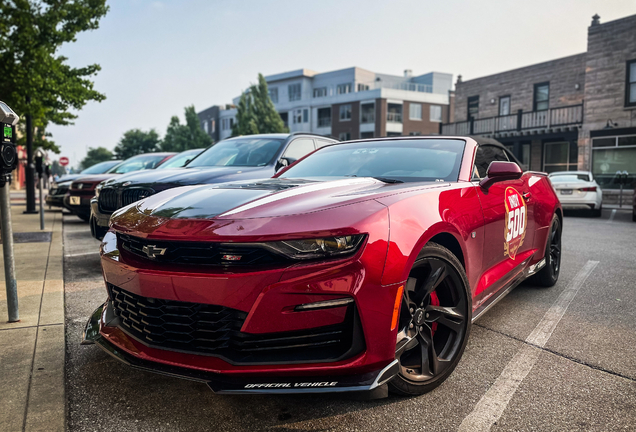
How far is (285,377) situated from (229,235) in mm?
639

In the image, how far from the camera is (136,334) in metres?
2.43

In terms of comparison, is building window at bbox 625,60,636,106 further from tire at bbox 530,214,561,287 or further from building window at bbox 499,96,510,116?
tire at bbox 530,214,561,287

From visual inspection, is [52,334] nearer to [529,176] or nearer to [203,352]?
[203,352]

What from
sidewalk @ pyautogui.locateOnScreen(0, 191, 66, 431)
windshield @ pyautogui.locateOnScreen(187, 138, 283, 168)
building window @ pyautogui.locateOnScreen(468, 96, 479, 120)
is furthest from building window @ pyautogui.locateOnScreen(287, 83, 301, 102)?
sidewalk @ pyautogui.locateOnScreen(0, 191, 66, 431)

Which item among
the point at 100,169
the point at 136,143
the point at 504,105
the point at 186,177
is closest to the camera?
the point at 186,177

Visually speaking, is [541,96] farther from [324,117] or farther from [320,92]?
[320,92]

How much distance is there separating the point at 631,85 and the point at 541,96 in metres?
5.89

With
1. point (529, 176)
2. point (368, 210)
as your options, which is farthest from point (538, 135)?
point (368, 210)

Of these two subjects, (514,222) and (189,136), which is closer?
(514,222)

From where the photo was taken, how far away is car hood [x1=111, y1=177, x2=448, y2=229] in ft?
7.52

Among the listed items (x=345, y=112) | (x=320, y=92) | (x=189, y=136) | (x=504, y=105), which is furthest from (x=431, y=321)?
(x=189, y=136)

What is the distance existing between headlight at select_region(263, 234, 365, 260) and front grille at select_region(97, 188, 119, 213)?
4270 mm

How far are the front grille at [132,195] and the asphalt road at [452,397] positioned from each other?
6.49 feet

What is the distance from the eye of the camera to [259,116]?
153 ft
